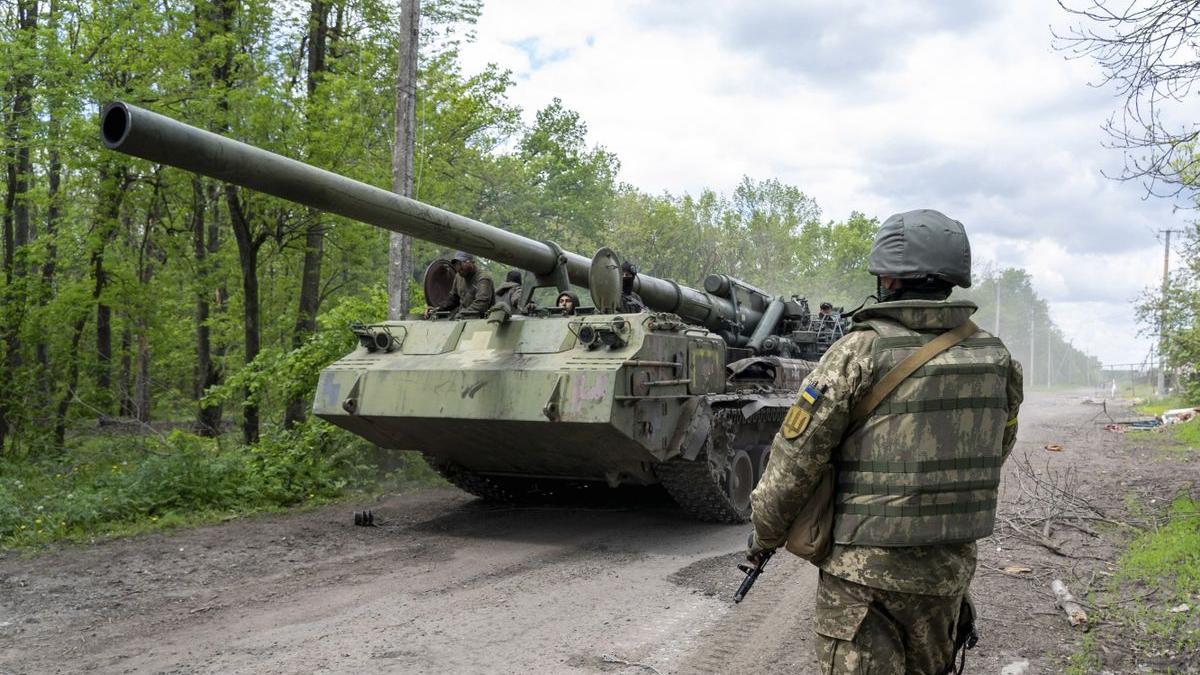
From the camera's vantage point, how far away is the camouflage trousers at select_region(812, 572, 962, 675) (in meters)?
2.63

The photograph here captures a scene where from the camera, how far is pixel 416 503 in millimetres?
9992

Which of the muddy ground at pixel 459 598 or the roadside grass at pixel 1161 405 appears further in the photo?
the roadside grass at pixel 1161 405

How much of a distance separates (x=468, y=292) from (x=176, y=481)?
3.41 m

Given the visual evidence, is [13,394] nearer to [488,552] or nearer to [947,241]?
[488,552]

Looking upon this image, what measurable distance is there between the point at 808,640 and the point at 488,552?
10.1 feet

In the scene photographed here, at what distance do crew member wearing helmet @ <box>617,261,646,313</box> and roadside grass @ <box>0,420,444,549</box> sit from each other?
12.7 ft

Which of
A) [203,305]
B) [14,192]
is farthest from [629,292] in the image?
[203,305]

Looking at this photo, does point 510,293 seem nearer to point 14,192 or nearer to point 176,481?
point 176,481

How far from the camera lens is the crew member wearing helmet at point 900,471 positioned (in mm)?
2641

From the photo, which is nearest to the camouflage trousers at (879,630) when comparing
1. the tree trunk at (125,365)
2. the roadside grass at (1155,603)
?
the roadside grass at (1155,603)

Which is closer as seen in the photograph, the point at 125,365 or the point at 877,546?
the point at 877,546

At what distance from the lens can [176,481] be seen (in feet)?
30.2

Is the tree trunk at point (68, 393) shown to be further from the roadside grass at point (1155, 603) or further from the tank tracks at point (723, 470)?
the roadside grass at point (1155, 603)

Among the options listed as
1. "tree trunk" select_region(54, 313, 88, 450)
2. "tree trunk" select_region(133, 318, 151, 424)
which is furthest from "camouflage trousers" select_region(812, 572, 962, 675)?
"tree trunk" select_region(133, 318, 151, 424)
